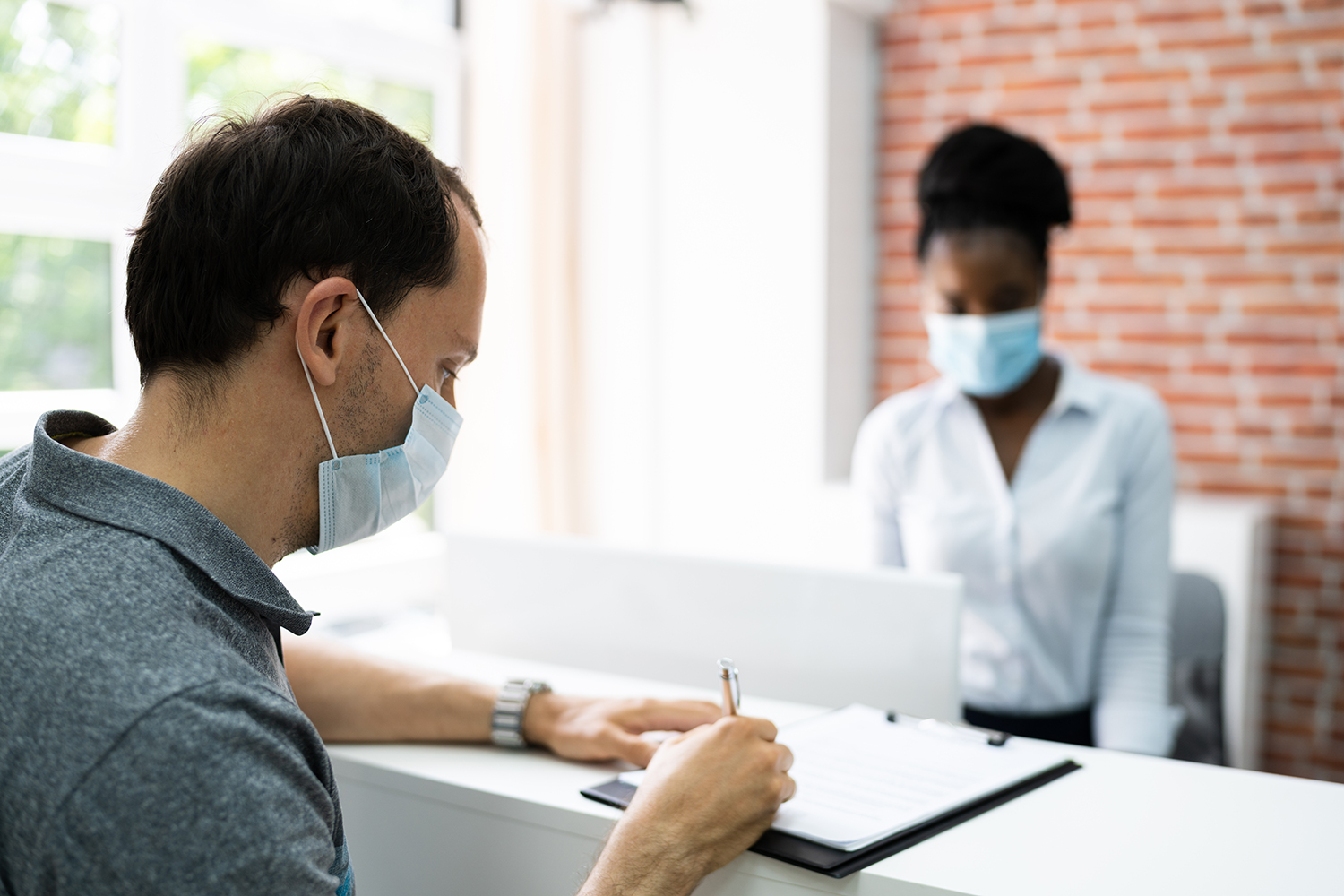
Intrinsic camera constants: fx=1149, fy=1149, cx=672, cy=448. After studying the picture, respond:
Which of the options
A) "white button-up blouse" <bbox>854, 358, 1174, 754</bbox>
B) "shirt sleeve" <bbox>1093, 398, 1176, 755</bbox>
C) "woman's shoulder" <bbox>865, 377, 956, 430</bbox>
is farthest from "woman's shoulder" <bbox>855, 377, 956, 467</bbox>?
"shirt sleeve" <bbox>1093, 398, 1176, 755</bbox>

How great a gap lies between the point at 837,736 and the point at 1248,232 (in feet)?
8.43

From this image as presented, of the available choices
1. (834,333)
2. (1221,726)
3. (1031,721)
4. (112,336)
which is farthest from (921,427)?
(112,336)

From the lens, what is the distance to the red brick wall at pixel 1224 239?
313 centimetres

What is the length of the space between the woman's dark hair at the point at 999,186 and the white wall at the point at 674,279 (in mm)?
1489

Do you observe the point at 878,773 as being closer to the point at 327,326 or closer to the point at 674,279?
the point at 327,326

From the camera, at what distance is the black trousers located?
194 centimetres

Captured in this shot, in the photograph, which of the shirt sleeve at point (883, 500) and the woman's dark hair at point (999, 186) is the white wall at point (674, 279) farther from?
the woman's dark hair at point (999, 186)

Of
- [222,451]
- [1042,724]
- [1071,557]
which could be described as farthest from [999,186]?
[222,451]

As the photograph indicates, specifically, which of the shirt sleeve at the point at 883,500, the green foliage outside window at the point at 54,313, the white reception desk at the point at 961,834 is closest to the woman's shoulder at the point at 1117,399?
the shirt sleeve at the point at 883,500

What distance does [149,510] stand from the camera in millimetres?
915

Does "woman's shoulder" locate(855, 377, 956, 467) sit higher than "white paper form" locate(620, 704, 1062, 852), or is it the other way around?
"woman's shoulder" locate(855, 377, 956, 467)

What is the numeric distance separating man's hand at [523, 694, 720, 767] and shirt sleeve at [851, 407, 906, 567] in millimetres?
915

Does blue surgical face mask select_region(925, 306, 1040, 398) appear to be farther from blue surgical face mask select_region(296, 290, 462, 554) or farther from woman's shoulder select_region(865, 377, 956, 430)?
blue surgical face mask select_region(296, 290, 462, 554)

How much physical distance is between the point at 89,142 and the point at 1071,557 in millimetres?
2271
